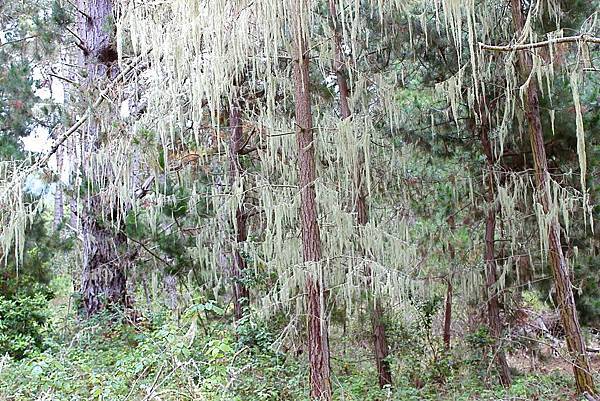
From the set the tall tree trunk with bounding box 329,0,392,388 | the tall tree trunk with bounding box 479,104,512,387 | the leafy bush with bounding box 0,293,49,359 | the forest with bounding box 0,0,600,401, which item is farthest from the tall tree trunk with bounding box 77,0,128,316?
the tall tree trunk with bounding box 479,104,512,387

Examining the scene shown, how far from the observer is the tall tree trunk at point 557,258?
20.1 ft

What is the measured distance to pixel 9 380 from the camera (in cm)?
516

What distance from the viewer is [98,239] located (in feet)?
25.7

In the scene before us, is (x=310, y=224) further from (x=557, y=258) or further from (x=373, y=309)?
(x=557, y=258)

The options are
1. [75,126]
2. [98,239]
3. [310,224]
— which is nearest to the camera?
[310,224]

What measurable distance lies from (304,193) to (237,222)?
92.0 inches

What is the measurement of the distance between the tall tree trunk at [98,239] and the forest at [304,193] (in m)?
0.03

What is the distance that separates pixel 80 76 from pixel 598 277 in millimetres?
7715

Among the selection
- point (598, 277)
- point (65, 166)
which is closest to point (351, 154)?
point (65, 166)

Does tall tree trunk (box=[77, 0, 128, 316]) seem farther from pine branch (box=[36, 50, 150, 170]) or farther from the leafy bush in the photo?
the leafy bush

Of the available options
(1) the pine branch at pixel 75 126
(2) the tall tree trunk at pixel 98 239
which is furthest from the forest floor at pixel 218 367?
(1) the pine branch at pixel 75 126

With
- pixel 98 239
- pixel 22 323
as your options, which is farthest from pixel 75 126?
pixel 22 323

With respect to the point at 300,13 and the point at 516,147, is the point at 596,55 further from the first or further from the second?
the point at 300,13

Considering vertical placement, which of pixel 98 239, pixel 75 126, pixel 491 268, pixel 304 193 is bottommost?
pixel 491 268
